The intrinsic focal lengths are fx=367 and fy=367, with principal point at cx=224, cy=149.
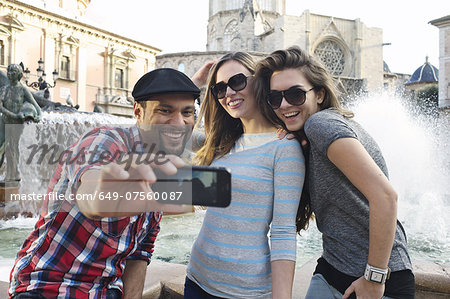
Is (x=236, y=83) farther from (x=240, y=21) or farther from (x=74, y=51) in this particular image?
(x=240, y=21)

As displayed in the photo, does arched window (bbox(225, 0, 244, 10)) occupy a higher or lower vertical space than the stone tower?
higher

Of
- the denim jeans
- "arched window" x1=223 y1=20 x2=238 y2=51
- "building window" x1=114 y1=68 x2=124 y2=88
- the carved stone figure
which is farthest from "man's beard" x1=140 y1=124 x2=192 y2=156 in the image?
"arched window" x1=223 y1=20 x2=238 y2=51

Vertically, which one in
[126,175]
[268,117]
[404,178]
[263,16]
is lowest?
[404,178]

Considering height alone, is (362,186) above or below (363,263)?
above

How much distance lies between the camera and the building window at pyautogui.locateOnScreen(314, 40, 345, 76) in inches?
1650

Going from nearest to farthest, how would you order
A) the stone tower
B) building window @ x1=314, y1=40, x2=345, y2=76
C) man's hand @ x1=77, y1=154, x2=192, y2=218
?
man's hand @ x1=77, y1=154, x2=192, y2=218
building window @ x1=314, y1=40, x2=345, y2=76
the stone tower

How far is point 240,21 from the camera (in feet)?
153

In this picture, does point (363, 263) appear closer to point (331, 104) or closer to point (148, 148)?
point (331, 104)

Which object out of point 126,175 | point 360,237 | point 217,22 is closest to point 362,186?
point 360,237

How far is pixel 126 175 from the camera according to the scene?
840 mm

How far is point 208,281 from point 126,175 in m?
0.89

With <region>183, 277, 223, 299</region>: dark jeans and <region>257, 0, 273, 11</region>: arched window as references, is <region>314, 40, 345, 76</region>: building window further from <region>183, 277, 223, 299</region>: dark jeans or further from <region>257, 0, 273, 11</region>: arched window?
<region>183, 277, 223, 299</region>: dark jeans

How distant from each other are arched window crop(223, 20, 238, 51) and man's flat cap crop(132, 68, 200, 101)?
51.1 m

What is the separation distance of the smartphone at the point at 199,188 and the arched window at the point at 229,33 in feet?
170
